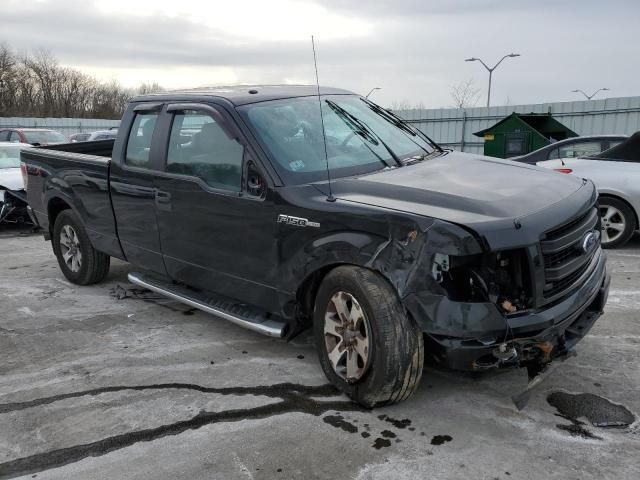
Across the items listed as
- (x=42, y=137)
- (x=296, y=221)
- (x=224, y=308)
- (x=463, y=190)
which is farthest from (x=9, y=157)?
(x=463, y=190)

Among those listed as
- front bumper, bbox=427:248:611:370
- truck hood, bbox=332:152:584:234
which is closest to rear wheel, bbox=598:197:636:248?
truck hood, bbox=332:152:584:234

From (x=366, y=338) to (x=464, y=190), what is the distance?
3.38 ft

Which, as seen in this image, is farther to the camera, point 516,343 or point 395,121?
point 395,121

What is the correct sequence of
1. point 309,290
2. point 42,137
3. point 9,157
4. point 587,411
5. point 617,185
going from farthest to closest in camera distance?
point 42,137, point 9,157, point 617,185, point 309,290, point 587,411

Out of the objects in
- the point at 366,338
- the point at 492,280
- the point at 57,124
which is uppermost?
the point at 57,124

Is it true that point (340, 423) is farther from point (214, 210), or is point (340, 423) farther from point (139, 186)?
point (139, 186)

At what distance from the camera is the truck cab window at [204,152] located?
3965 mm

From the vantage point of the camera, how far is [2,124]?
119ft

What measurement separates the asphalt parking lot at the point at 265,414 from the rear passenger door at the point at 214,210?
1.94ft

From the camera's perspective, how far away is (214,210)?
4.05m

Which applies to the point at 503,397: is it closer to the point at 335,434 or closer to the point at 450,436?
the point at 450,436

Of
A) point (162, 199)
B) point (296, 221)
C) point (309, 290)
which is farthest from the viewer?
point (162, 199)

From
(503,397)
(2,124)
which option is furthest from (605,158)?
(2,124)

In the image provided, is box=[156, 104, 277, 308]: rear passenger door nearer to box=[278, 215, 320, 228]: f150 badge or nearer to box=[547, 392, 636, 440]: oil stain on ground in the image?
box=[278, 215, 320, 228]: f150 badge
